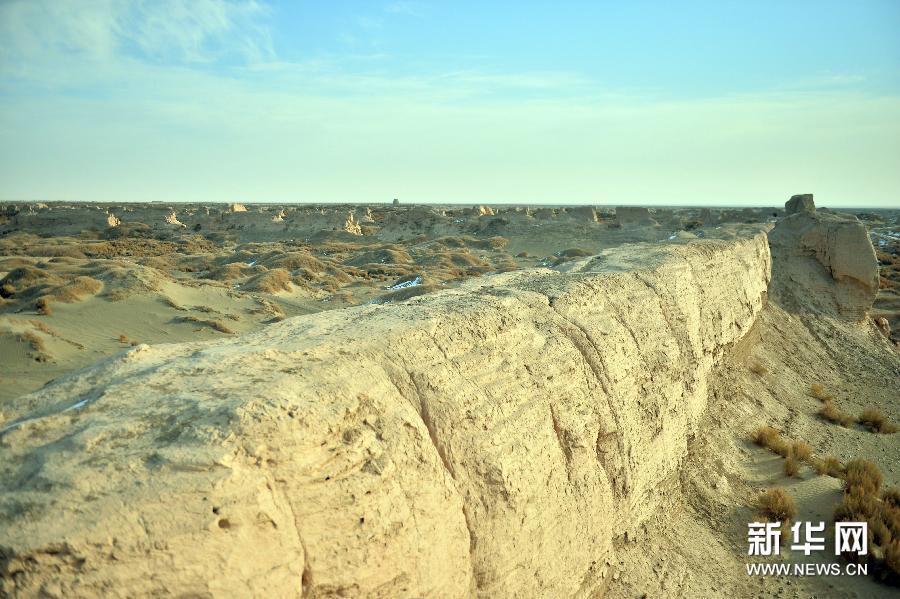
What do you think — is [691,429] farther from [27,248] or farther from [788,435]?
[27,248]

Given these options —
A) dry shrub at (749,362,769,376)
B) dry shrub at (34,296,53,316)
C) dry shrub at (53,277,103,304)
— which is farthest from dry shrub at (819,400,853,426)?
dry shrub at (53,277,103,304)

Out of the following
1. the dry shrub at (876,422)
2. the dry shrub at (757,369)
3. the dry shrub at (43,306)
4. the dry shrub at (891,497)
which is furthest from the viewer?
the dry shrub at (43,306)

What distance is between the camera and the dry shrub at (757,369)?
970 cm

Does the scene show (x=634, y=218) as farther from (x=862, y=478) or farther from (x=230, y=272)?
(x=862, y=478)

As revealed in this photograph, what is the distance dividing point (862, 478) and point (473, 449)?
217 inches

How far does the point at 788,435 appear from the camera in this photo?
8.27 metres

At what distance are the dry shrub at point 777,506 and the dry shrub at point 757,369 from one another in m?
3.65

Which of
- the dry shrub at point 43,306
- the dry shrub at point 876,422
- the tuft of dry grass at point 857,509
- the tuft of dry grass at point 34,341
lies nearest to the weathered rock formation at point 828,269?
the dry shrub at point 876,422

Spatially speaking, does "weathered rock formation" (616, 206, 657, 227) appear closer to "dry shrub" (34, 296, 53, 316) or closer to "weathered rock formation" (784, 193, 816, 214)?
"weathered rock formation" (784, 193, 816, 214)

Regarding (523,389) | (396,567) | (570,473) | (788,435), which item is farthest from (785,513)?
(396,567)

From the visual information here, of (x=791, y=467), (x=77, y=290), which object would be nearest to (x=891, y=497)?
(x=791, y=467)

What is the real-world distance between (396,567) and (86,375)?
6.79 feet

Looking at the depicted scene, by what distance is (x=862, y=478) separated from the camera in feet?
22.3

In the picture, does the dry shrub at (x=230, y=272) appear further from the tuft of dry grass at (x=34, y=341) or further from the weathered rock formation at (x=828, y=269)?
the weathered rock formation at (x=828, y=269)
